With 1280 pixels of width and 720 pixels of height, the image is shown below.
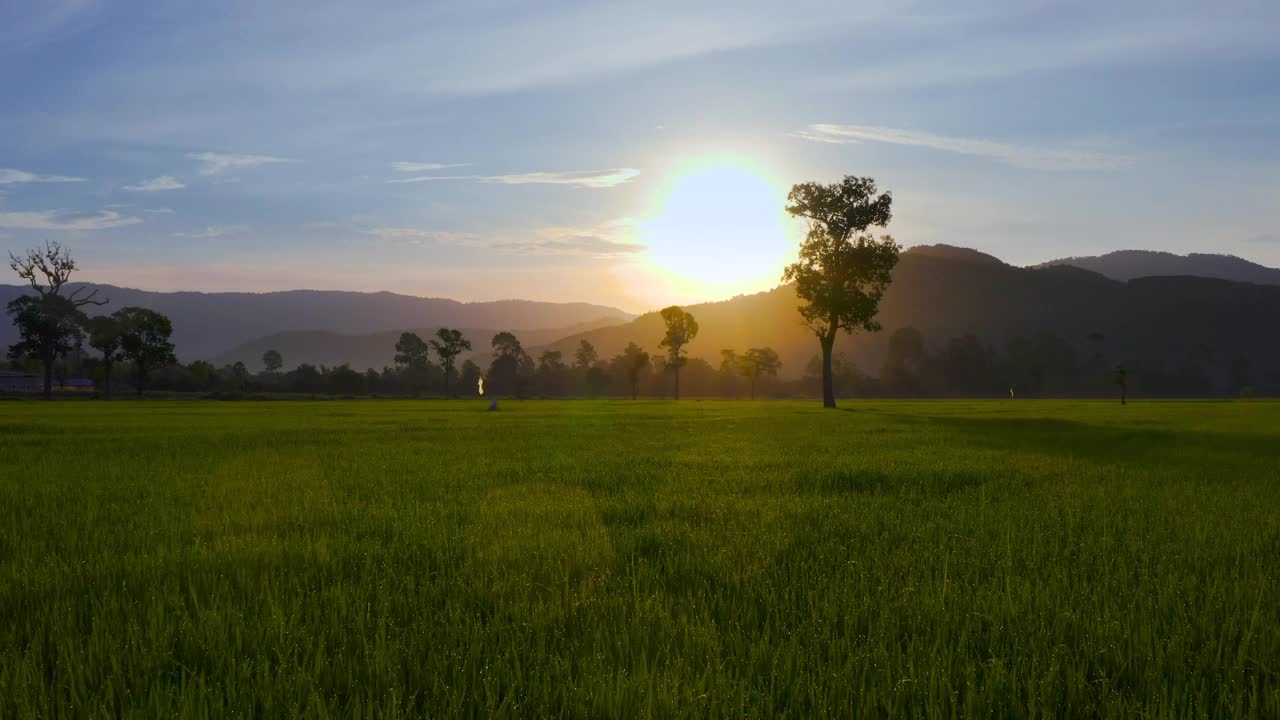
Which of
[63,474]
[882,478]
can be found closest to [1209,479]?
[882,478]

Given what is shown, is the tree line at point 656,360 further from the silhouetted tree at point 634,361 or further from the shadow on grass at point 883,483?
the shadow on grass at point 883,483

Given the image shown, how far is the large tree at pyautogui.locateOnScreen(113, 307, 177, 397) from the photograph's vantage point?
370ft

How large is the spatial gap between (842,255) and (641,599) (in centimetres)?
5672

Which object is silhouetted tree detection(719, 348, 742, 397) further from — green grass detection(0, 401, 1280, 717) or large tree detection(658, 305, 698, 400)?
green grass detection(0, 401, 1280, 717)

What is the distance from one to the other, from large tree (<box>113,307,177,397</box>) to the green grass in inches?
4800

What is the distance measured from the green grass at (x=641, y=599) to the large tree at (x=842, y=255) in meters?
47.4

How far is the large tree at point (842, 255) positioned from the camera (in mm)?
57656

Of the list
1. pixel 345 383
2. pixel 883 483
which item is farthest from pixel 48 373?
pixel 883 483

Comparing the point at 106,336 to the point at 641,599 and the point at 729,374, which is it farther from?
the point at 641,599

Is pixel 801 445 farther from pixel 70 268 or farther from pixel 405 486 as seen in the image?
pixel 70 268

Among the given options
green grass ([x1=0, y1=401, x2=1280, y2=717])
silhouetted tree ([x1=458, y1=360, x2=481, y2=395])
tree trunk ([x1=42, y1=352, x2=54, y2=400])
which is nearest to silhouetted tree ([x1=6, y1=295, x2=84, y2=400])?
tree trunk ([x1=42, y1=352, x2=54, y2=400])

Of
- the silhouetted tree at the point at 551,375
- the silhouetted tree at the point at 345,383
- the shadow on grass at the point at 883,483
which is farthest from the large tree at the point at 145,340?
the shadow on grass at the point at 883,483

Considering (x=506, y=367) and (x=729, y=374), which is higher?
(x=506, y=367)

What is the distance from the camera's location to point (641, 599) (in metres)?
4.86
